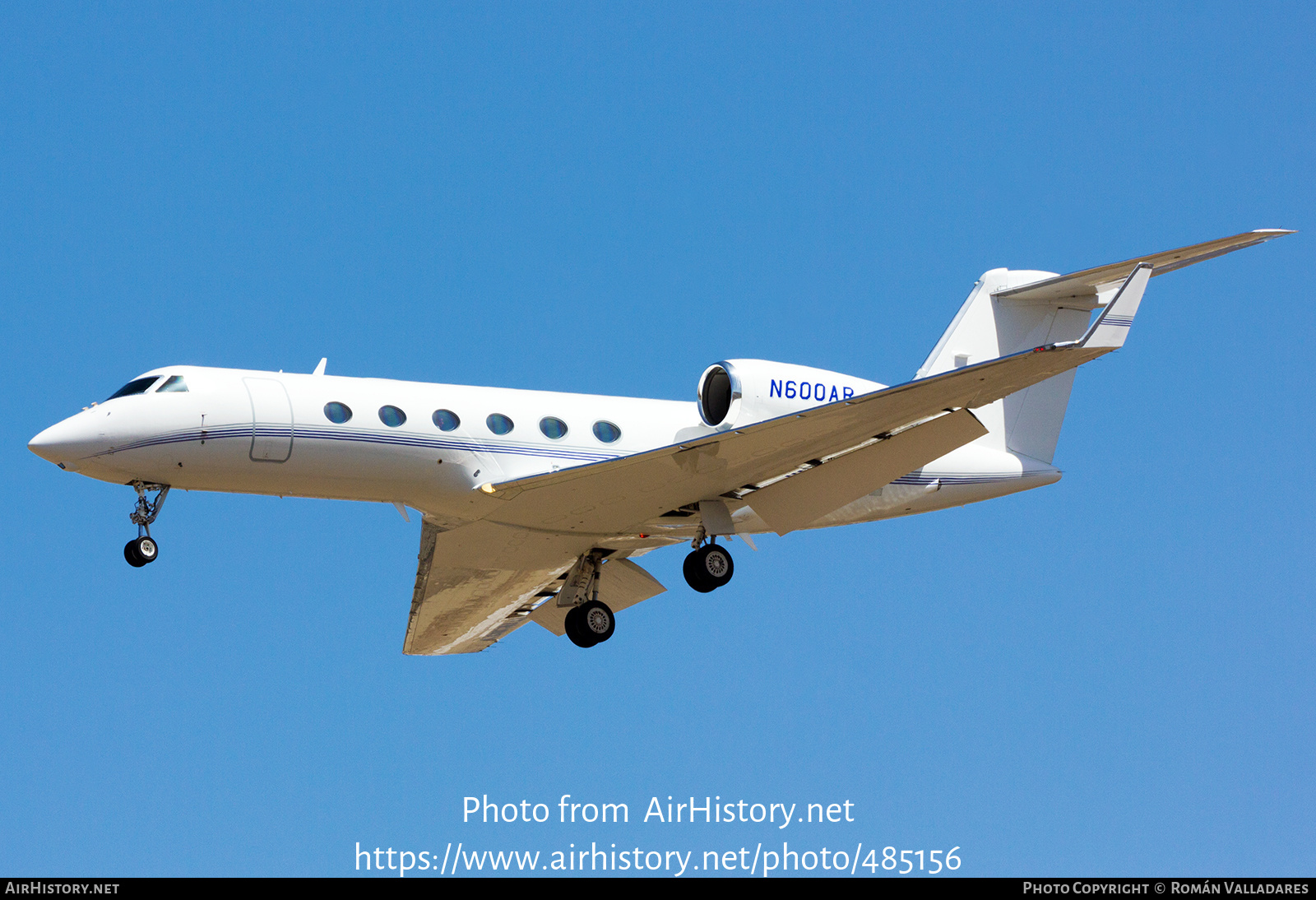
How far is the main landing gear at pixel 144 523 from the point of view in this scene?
17.7m

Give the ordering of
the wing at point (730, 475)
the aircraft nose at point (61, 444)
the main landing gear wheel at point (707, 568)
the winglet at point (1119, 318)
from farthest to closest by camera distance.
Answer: the main landing gear wheel at point (707, 568) < the aircraft nose at point (61, 444) < the wing at point (730, 475) < the winglet at point (1119, 318)

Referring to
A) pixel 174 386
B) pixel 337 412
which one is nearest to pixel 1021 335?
pixel 337 412

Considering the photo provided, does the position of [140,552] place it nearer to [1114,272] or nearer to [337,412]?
[337,412]

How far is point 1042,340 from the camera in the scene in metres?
21.5

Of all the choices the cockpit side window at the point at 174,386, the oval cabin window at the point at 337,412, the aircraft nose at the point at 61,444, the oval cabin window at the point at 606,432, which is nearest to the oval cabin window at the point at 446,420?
the oval cabin window at the point at 337,412

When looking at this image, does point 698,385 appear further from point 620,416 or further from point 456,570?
point 456,570

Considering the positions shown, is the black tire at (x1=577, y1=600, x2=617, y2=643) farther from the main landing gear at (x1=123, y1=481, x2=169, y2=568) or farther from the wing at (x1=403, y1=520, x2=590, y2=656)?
the main landing gear at (x1=123, y1=481, x2=169, y2=568)

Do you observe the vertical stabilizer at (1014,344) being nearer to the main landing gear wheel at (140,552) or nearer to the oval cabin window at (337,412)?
the oval cabin window at (337,412)

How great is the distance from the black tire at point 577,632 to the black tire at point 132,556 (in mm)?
5608

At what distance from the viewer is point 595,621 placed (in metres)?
20.2

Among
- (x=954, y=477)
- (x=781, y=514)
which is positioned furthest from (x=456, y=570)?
(x=954, y=477)

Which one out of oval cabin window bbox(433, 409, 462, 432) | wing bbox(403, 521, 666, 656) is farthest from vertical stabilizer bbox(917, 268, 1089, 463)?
oval cabin window bbox(433, 409, 462, 432)

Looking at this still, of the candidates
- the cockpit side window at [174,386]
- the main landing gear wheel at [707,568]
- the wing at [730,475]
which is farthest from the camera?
the main landing gear wheel at [707,568]

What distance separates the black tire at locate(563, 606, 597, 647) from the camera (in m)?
20.2
